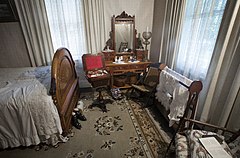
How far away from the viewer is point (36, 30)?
2.71 m

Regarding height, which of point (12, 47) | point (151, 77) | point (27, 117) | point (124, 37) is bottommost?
point (27, 117)

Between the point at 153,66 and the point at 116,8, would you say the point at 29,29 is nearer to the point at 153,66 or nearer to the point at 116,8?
the point at 116,8

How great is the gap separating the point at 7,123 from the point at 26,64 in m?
1.95

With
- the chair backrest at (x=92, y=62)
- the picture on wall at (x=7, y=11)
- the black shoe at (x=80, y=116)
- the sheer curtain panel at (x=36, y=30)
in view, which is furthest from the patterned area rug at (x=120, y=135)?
the picture on wall at (x=7, y=11)

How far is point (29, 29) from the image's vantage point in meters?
2.69

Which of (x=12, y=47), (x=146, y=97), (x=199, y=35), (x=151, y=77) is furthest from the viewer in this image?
(x=146, y=97)

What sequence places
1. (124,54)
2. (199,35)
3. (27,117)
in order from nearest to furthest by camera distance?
(27,117), (199,35), (124,54)

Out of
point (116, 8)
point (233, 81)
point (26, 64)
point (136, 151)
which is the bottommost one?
point (136, 151)

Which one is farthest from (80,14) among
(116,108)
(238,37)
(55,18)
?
(238,37)

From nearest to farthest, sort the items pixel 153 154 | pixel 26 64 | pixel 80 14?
1. pixel 153 154
2. pixel 80 14
3. pixel 26 64

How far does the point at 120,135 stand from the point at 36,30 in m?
2.76

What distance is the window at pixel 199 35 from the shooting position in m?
1.65

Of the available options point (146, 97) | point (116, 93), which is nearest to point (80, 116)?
point (116, 93)

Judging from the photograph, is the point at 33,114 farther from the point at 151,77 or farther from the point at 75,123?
the point at 151,77
